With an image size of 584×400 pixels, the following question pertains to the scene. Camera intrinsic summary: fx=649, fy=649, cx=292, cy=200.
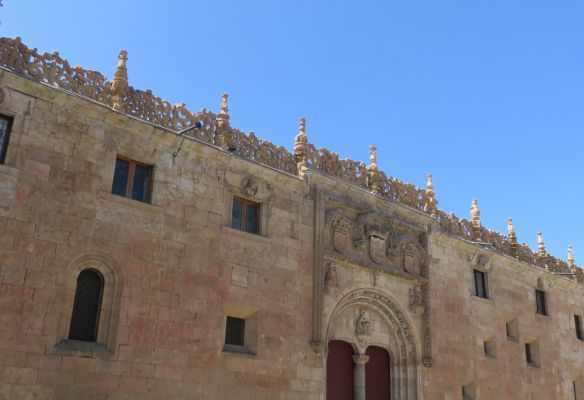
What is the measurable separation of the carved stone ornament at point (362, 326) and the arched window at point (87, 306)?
7185 millimetres

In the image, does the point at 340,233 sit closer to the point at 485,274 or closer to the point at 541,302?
the point at 485,274

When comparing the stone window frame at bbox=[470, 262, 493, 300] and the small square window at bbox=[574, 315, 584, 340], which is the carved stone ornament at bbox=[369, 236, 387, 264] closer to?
the stone window frame at bbox=[470, 262, 493, 300]

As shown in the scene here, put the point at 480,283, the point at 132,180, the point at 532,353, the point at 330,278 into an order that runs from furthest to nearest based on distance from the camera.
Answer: the point at 532,353
the point at 480,283
the point at 330,278
the point at 132,180

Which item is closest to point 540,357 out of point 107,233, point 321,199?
point 321,199

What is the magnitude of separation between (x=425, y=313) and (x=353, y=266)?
9.96 feet

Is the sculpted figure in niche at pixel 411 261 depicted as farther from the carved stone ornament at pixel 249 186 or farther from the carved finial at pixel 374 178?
the carved stone ornament at pixel 249 186

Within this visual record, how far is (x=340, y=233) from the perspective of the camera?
17.0 m

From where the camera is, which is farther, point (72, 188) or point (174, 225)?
point (174, 225)

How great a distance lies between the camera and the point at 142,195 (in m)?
13.6

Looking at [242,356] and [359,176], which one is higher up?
[359,176]

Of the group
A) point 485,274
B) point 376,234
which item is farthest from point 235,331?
point 485,274

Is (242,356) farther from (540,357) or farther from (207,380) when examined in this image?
(540,357)

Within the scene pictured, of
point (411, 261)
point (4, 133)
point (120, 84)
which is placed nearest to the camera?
point (4, 133)

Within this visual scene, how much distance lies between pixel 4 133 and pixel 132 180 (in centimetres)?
265
